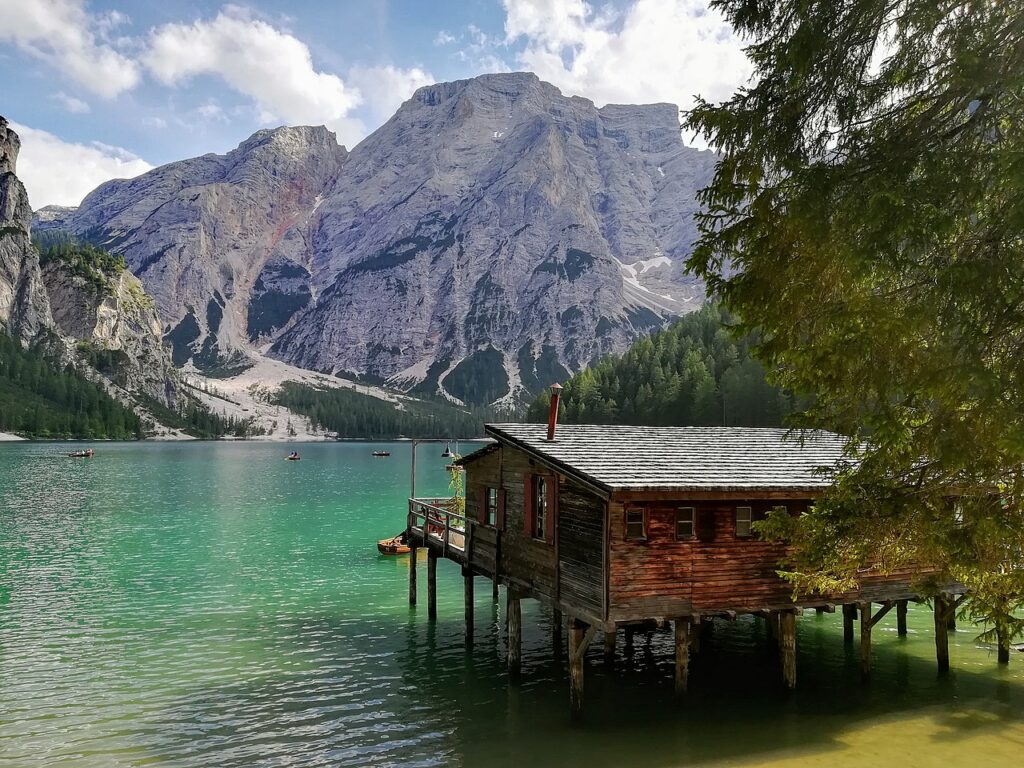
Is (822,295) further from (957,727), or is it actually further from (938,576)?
(957,727)

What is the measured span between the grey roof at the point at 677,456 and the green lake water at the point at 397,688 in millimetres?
7073

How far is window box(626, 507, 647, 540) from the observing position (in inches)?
852

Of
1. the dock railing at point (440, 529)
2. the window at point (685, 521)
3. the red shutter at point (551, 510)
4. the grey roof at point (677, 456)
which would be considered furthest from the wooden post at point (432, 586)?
the window at point (685, 521)

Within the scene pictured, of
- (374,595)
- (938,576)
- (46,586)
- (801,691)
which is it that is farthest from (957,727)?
(46,586)

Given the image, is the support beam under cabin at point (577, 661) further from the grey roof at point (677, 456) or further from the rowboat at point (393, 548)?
the rowboat at point (393, 548)

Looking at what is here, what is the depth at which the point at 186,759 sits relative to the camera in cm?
1969

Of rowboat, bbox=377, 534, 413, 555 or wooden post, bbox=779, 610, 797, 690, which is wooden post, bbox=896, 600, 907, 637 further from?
rowboat, bbox=377, 534, 413, 555

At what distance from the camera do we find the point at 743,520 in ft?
75.3

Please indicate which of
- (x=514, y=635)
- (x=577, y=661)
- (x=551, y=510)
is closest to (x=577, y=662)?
(x=577, y=661)

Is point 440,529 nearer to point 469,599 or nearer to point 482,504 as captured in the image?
point 469,599

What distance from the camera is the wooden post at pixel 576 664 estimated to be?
22297mm

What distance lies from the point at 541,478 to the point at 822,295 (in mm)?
15166

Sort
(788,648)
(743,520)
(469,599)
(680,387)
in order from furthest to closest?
1. (680,387)
2. (469,599)
3. (788,648)
4. (743,520)

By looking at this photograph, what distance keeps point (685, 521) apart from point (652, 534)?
1269 millimetres
